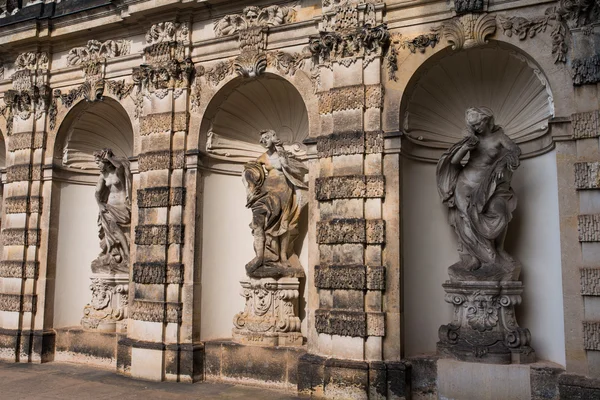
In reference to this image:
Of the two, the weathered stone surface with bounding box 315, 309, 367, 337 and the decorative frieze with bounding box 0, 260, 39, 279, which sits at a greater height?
the decorative frieze with bounding box 0, 260, 39, 279

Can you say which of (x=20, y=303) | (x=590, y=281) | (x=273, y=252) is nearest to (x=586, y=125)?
(x=590, y=281)

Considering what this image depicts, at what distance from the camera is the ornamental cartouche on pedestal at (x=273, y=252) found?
8711 mm

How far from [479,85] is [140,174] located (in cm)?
534

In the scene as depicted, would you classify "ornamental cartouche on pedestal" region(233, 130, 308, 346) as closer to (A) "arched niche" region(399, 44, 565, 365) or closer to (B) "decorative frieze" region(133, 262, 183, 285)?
(B) "decorative frieze" region(133, 262, 183, 285)

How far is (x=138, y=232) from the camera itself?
30.6 ft

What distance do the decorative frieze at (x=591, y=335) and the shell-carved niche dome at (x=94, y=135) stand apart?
26.0ft

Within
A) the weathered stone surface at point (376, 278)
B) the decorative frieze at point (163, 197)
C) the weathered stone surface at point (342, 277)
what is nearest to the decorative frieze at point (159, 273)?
the decorative frieze at point (163, 197)

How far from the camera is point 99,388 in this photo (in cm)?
830

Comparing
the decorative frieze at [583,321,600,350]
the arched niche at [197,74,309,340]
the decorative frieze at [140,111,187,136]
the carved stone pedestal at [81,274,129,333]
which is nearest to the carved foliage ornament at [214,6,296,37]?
the arched niche at [197,74,309,340]

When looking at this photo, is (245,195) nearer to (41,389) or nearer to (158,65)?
(158,65)

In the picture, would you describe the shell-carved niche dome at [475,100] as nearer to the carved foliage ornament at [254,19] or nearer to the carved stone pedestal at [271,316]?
the carved foliage ornament at [254,19]

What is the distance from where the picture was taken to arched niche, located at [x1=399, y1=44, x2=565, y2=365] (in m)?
7.56

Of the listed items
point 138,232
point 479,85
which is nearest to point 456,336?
point 479,85

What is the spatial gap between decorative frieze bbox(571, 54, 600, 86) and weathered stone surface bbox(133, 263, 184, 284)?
5963mm
